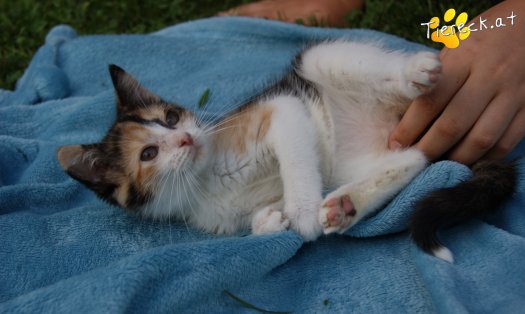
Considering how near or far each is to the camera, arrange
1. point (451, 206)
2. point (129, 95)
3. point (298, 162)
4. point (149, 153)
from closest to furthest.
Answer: point (451, 206) → point (298, 162) → point (149, 153) → point (129, 95)

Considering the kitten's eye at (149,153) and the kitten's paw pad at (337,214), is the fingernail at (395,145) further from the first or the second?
the kitten's eye at (149,153)

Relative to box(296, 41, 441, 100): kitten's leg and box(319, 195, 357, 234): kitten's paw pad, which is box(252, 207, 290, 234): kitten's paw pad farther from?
box(296, 41, 441, 100): kitten's leg

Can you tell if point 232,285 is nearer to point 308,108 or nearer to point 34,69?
point 308,108

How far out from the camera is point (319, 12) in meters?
2.99

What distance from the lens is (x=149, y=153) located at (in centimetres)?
167

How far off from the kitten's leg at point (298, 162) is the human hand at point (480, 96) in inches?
15.0

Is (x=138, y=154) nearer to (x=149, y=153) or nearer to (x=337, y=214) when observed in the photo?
(x=149, y=153)

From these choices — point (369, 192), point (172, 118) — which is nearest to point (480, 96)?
point (369, 192)

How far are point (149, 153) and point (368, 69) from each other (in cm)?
86

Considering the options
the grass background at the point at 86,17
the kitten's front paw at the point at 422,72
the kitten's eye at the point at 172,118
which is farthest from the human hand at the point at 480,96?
the grass background at the point at 86,17

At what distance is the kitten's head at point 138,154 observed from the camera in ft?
5.23

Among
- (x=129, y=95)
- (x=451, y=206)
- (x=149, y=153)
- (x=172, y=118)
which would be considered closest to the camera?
(x=451, y=206)

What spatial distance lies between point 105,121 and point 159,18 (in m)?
1.39

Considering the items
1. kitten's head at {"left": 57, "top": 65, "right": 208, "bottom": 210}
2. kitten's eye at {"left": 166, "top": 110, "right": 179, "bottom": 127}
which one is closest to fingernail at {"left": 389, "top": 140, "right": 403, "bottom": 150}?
kitten's head at {"left": 57, "top": 65, "right": 208, "bottom": 210}
